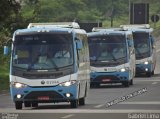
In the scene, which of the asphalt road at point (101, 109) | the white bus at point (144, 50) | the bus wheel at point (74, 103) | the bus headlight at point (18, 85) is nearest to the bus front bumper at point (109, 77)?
the asphalt road at point (101, 109)

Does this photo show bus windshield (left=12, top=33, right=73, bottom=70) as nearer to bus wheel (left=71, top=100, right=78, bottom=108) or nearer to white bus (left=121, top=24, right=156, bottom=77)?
bus wheel (left=71, top=100, right=78, bottom=108)

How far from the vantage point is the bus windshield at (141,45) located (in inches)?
2229

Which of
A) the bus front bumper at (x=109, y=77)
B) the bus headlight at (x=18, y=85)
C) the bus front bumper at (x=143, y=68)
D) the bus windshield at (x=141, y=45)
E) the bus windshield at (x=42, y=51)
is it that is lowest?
the bus front bumper at (x=143, y=68)

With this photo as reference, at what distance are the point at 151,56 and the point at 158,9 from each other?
7370 centimetres

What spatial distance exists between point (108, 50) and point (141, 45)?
13.2 m

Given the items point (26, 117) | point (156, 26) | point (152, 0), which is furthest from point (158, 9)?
point (26, 117)

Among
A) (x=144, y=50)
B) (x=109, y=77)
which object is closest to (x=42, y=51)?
(x=109, y=77)

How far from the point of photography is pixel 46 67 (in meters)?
28.2

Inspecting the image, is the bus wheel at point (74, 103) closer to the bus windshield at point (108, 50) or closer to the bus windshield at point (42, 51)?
the bus windshield at point (42, 51)

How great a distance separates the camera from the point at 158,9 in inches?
5113

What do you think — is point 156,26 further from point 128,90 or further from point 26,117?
point 26,117

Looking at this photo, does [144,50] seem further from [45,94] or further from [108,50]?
[45,94]

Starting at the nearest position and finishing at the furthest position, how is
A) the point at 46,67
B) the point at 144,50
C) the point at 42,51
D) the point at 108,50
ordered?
the point at 46,67
the point at 42,51
the point at 108,50
the point at 144,50

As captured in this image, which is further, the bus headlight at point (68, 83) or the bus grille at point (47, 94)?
the bus headlight at point (68, 83)
